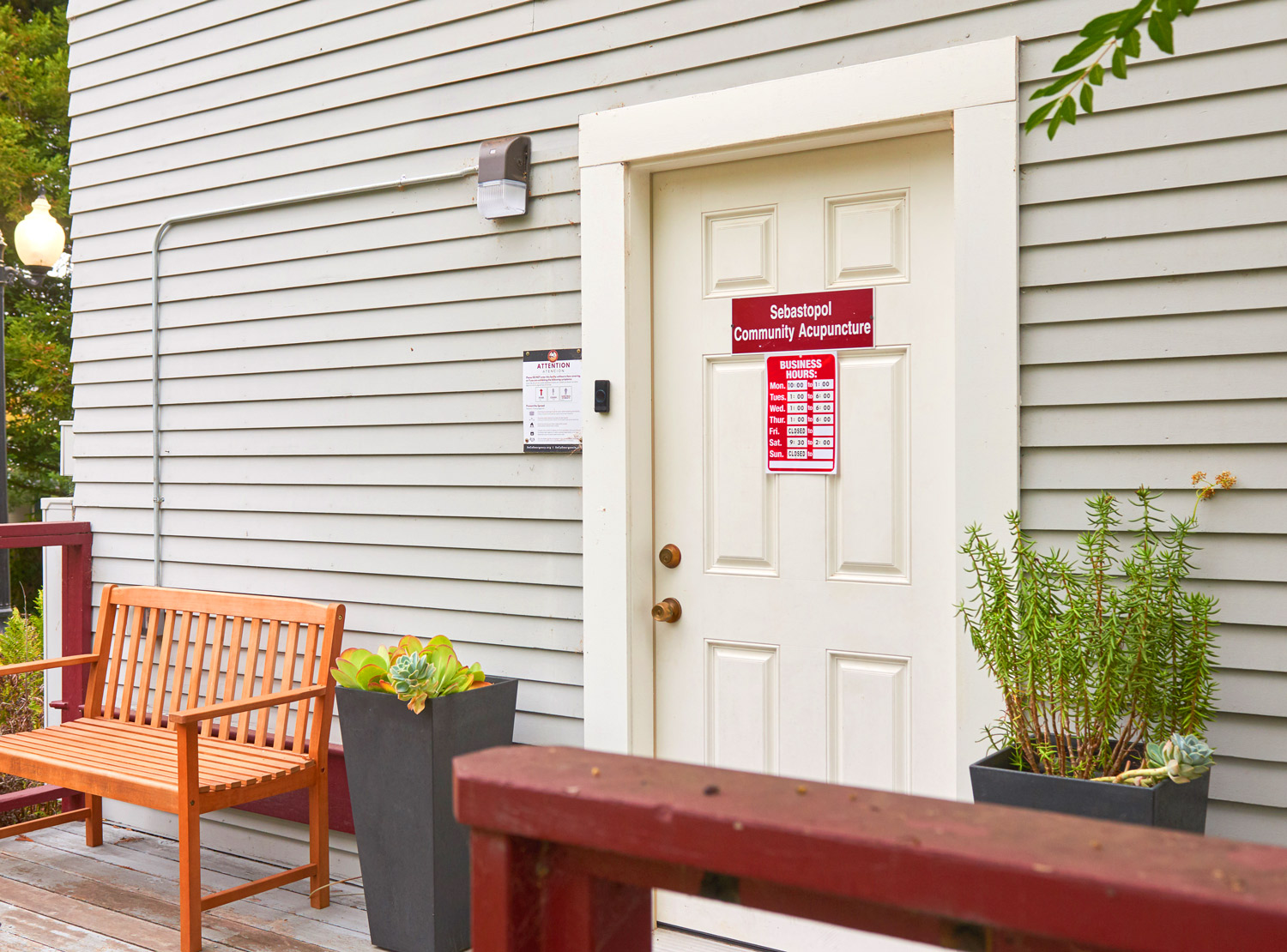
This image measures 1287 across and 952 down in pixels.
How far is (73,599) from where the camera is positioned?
432 cm

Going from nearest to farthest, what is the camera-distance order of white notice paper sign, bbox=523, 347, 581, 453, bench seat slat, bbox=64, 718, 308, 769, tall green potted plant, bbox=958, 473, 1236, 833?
tall green potted plant, bbox=958, 473, 1236, 833
white notice paper sign, bbox=523, 347, 581, 453
bench seat slat, bbox=64, 718, 308, 769

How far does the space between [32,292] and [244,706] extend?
14431mm

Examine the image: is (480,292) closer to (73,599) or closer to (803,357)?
(803,357)

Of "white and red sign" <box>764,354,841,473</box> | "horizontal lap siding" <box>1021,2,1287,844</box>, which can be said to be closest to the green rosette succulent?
"white and red sign" <box>764,354,841,473</box>

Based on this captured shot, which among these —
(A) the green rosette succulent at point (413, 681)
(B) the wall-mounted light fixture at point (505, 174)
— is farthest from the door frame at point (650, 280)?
(A) the green rosette succulent at point (413, 681)

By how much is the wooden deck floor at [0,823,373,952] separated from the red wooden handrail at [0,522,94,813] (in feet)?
1.56

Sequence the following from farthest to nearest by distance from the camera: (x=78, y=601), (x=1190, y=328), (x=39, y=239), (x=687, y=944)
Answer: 1. (x=39, y=239)
2. (x=78, y=601)
3. (x=687, y=944)
4. (x=1190, y=328)

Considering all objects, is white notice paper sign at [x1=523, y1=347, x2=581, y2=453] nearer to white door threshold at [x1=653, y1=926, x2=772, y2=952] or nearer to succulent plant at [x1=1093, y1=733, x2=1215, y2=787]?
white door threshold at [x1=653, y1=926, x2=772, y2=952]

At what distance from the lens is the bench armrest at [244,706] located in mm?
2904

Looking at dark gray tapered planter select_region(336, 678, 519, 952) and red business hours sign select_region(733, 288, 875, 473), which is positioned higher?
red business hours sign select_region(733, 288, 875, 473)

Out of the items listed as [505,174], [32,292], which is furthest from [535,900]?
[32,292]

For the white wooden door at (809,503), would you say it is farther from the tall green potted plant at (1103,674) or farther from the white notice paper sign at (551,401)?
the tall green potted plant at (1103,674)

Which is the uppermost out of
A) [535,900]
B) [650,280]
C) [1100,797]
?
[650,280]

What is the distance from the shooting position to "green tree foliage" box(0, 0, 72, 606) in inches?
550
